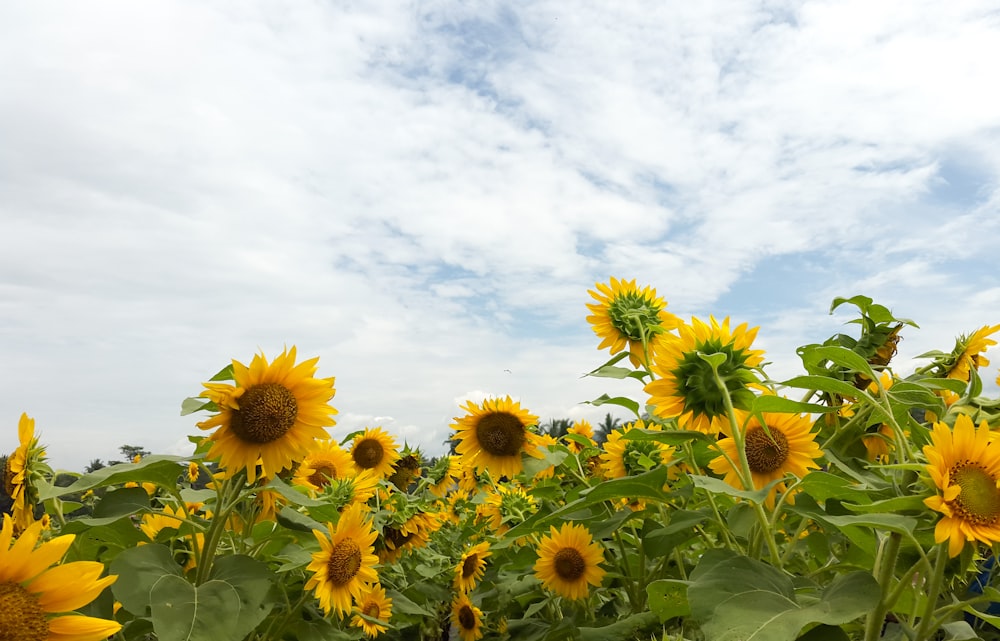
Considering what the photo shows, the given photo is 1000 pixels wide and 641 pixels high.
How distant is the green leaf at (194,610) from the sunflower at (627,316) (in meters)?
1.33

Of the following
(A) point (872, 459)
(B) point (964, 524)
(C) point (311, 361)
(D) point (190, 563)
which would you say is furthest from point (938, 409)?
(D) point (190, 563)

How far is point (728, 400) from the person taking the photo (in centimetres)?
145

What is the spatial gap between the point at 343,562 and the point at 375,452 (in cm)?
152

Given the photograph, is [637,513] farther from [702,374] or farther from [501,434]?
[501,434]

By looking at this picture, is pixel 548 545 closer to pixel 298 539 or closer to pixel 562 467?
pixel 562 467

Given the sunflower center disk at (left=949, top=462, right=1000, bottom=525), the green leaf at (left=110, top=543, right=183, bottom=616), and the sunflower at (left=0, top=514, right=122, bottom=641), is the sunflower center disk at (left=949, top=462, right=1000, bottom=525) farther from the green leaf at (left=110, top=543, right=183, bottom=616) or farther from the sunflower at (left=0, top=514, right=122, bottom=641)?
the green leaf at (left=110, top=543, right=183, bottom=616)

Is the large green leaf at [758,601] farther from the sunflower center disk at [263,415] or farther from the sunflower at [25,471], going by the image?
the sunflower at [25,471]

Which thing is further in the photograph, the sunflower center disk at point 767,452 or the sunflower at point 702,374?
the sunflower center disk at point 767,452

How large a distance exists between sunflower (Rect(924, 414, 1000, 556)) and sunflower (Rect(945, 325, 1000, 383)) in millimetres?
1379

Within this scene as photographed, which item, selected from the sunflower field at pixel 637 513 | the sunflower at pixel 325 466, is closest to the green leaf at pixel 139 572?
the sunflower field at pixel 637 513

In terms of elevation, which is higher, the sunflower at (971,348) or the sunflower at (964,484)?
the sunflower at (971,348)

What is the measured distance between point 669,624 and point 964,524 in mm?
1154

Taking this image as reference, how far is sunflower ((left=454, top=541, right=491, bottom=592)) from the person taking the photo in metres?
3.10

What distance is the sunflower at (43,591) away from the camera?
997 millimetres
